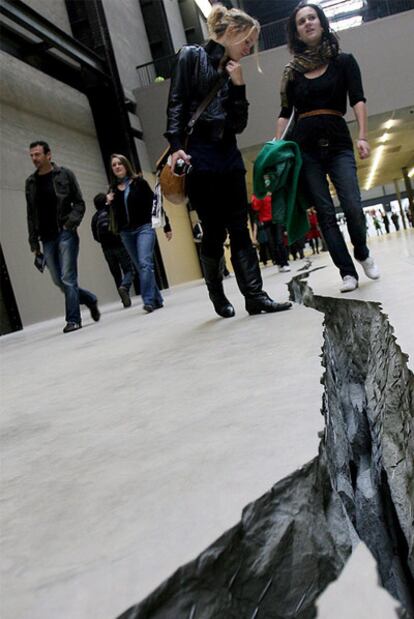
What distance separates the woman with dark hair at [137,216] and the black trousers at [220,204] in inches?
73.2

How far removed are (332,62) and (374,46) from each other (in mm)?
9294

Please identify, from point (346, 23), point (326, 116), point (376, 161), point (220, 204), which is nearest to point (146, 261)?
point (220, 204)

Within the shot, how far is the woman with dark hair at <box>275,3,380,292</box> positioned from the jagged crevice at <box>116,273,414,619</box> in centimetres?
162

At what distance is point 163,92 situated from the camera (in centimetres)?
1098

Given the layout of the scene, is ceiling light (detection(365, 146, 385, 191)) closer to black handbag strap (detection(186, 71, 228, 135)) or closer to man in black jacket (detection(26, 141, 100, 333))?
man in black jacket (detection(26, 141, 100, 333))

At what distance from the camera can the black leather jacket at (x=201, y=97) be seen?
7.32 ft

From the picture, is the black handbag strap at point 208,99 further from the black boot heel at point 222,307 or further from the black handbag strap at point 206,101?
the black boot heel at point 222,307

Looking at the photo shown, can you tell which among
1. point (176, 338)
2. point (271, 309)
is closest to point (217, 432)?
point (176, 338)

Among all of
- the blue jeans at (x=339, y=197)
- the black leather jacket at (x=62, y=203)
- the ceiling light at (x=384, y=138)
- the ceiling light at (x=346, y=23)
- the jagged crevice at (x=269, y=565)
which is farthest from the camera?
the ceiling light at (x=384, y=138)

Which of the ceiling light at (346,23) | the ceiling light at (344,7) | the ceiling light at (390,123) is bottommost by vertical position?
the ceiling light at (390,123)

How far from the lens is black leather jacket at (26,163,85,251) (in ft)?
12.6

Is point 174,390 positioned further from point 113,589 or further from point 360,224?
point 360,224

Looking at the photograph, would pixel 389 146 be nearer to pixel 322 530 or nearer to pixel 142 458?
pixel 142 458

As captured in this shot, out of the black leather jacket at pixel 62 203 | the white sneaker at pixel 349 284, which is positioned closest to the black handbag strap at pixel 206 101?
the white sneaker at pixel 349 284
